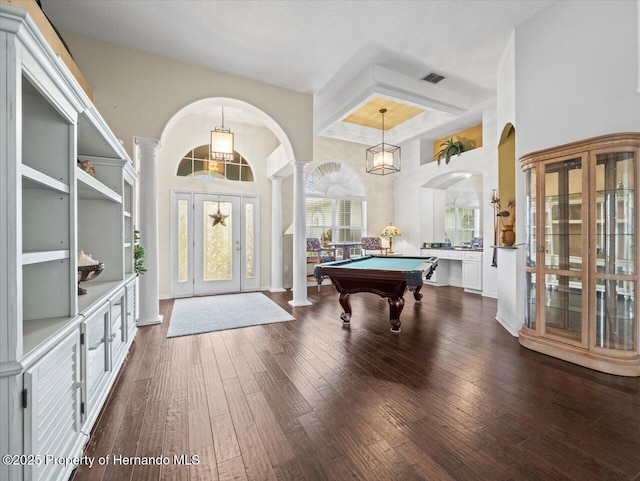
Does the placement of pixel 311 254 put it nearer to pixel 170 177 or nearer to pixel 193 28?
pixel 170 177

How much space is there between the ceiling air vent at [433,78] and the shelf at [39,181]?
5.03 meters

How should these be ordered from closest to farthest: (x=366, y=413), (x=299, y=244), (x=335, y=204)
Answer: (x=366, y=413) < (x=299, y=244) < (x=335, y=204)

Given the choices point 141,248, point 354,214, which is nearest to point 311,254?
point 354,214

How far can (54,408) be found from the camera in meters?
1.33

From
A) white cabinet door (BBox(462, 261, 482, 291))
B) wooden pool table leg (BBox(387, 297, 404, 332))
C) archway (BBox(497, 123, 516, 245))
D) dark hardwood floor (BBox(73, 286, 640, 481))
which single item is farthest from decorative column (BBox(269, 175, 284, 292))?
archway (BBox(497, 123, 516, 245))

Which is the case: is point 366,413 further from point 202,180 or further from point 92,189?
point 202,180

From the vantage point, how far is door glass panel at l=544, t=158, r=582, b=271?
2.80m

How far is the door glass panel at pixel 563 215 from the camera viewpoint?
2.80 m

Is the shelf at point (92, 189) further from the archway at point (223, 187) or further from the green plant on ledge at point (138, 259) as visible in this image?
Result: the archway at point (223, 187)

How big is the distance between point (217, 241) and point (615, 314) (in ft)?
20.1

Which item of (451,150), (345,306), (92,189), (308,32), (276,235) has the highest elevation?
(308,32)

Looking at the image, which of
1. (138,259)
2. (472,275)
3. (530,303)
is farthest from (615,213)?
(138,259)

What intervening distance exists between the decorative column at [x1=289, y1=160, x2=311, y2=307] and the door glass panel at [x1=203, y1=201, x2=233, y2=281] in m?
2.01

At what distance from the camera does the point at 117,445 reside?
1.67m
